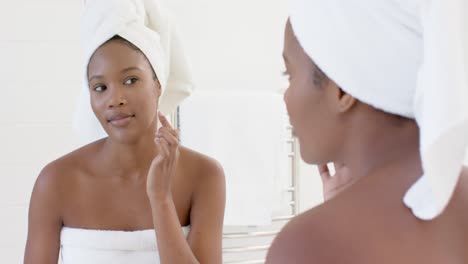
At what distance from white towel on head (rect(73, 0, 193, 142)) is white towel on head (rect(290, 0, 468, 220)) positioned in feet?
2.12

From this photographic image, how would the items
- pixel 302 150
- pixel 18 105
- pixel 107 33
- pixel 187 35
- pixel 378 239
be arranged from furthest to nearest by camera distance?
pixel 187 35 → pixel 18 105 → pixel 107 33 → pixel 302 150 → pixel 378 239

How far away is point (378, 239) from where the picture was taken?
52cm

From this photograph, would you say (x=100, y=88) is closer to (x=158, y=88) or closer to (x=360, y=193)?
(x=158, y=88)

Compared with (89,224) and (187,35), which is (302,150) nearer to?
(89,224)

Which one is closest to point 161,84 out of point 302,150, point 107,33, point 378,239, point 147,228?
point 107,33

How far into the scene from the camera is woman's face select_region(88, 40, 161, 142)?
1.14 meters

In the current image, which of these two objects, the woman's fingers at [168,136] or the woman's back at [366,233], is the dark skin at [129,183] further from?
the woman's back at [366,233]

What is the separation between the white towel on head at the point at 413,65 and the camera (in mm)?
518

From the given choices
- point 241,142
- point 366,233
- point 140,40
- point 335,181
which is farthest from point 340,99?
point 241,142

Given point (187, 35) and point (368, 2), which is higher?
point (187, 35)

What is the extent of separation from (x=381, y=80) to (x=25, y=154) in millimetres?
1447

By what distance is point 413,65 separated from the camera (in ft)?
1.82

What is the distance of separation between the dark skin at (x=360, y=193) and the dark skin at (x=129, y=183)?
53 cm

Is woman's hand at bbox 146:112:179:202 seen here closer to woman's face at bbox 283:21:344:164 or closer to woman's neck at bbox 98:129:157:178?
woman's neck at bbox 98:129:157:178
